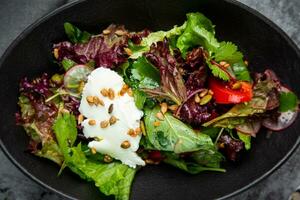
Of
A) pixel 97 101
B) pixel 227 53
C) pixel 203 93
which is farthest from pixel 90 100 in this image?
pixel 227 53

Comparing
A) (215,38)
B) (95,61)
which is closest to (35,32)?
(95,61)

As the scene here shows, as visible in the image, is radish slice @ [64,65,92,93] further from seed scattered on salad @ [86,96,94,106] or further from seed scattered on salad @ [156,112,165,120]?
seed scattered on salad @ [156,112,165,120]

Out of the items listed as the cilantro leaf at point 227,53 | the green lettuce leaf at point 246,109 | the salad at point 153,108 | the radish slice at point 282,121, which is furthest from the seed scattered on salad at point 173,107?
the radish slice at point 282,121

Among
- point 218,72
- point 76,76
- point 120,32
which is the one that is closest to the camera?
point 218,72

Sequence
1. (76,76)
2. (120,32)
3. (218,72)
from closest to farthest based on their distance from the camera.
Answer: (218,72)
(76,76)
(120,32)

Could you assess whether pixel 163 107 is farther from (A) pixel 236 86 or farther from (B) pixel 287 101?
(B) pixel 287 101

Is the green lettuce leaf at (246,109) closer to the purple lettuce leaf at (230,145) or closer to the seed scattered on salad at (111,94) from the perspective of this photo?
the purple lettuce leaf at (230,145)
